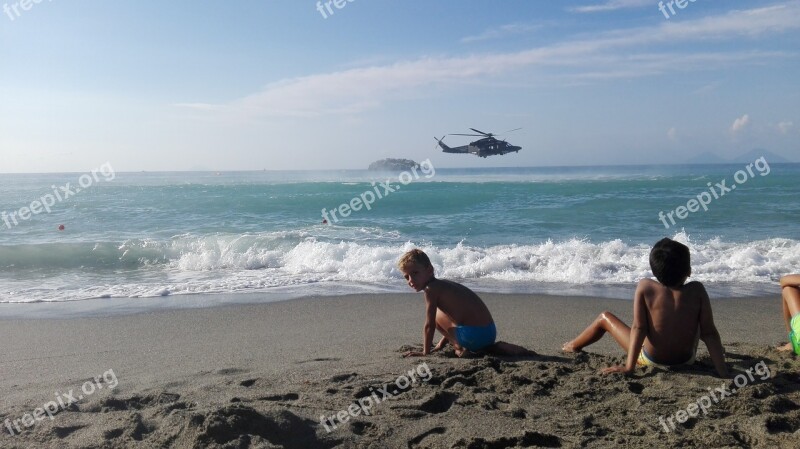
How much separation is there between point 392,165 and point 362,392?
9244 centimetres

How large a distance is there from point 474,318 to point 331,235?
12.9 metres

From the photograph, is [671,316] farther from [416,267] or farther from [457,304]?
[416,267]

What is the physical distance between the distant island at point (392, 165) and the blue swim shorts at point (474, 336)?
7123 centimetres

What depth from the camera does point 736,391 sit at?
13.2 ft

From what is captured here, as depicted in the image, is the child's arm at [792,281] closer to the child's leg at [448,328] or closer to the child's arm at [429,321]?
the child's leg at [448,328]

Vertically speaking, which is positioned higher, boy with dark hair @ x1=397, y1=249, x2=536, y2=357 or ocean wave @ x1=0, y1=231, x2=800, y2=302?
boy with dark hair @ x1=397, y1=249, x2=536, y2=357

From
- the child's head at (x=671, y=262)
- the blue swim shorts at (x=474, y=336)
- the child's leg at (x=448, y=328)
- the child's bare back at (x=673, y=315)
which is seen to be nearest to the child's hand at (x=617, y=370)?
the child's bare back at (x=673, y=315)

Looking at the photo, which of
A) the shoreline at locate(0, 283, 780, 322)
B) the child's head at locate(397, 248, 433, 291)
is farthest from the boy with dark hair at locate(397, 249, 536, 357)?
the shoreline at locate(0, 283, 780, 322)

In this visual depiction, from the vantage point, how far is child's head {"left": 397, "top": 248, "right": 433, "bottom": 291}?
5164 mm

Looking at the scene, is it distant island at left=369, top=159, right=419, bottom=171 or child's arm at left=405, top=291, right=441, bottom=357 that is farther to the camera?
distant island at left=369, top=159, right=419, bottom=171

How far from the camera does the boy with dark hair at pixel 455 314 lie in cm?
521

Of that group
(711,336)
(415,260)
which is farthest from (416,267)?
(711,336)

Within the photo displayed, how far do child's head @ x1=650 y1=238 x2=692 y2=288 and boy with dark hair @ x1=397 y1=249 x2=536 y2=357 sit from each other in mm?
1515

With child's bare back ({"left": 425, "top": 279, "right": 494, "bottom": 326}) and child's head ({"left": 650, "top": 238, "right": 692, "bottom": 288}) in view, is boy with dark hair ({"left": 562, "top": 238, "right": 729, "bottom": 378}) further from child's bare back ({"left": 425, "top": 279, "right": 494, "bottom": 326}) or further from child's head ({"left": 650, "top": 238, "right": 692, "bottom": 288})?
child's bare back ({"left": 425, "top": 279, "right": 494, "bottom": 326})
